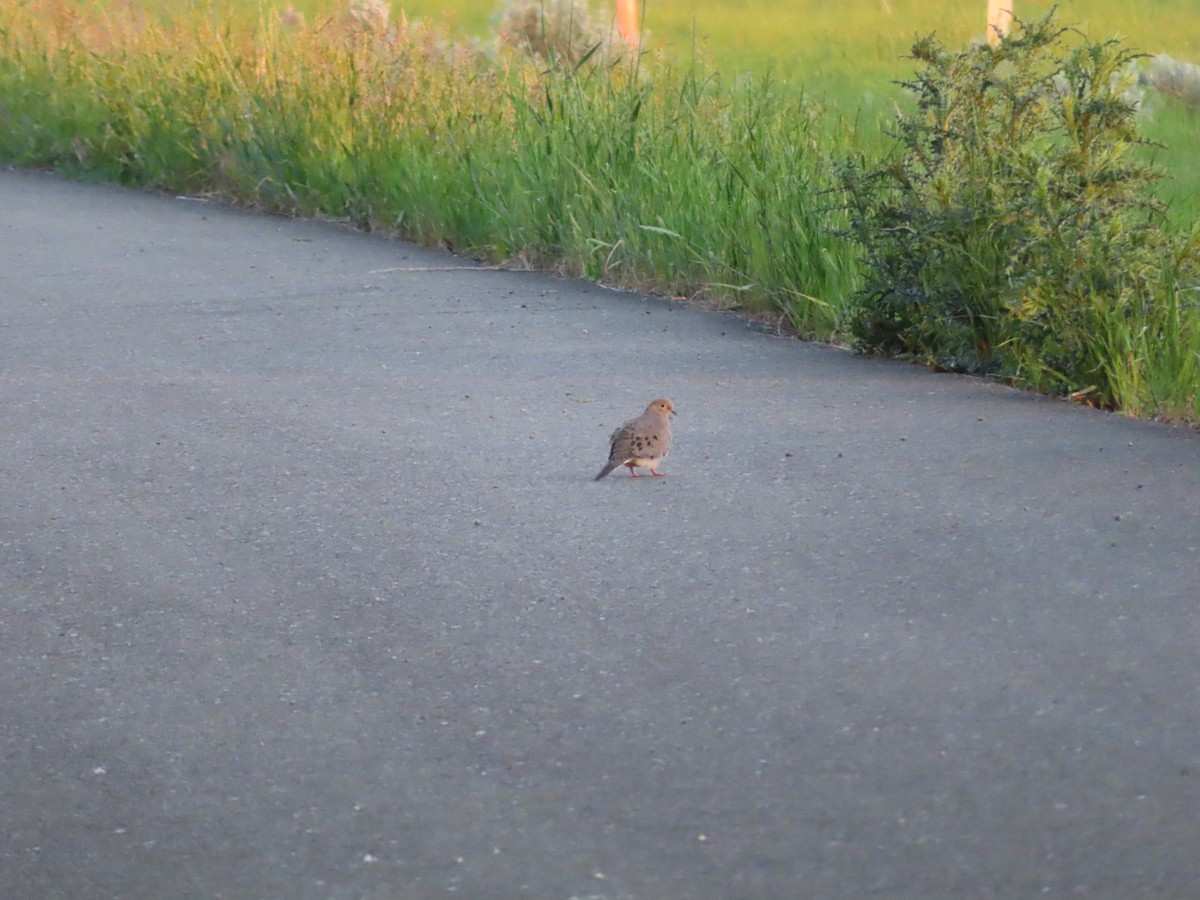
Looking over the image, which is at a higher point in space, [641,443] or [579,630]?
[641,443]

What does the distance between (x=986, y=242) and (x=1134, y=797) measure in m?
4.38

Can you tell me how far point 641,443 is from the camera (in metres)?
6.21

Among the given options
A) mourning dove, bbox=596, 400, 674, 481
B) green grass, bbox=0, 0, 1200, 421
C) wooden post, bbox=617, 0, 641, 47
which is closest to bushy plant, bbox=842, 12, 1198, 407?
green grass, bbox=0, 0, 1200, 421

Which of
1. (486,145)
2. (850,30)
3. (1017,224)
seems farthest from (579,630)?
(850,30)

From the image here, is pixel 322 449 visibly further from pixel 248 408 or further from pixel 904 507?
pixel 904 507

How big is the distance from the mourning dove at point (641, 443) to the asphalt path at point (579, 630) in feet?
0.42

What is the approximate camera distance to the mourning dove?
244 inches

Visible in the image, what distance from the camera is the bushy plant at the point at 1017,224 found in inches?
291

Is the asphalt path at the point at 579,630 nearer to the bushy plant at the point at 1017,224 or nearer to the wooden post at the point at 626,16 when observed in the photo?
the bushy plant at the point at 1017,224

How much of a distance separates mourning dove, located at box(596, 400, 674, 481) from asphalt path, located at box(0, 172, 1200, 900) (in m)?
0.13

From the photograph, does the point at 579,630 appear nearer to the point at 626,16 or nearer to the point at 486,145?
the point at 486,145

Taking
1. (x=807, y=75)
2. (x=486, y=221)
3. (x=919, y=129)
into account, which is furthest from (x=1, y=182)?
(x=807, y=75)

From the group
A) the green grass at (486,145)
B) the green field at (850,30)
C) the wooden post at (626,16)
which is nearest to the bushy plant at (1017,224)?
the green grass at (486,145)

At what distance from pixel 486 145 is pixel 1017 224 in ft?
17.0
